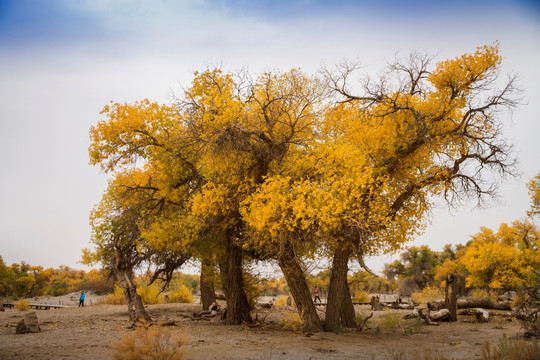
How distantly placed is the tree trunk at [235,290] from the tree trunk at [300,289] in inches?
107

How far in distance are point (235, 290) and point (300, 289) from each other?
9.97 ft

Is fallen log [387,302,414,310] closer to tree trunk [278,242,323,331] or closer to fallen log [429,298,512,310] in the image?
fallen log [429,298,512,310]

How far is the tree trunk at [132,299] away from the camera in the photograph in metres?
13.3

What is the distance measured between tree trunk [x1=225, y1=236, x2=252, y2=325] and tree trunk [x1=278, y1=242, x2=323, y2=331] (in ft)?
8.94

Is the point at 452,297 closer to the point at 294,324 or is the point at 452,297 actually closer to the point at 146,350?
the point at 294,324

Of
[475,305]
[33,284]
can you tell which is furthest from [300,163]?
[33,284]

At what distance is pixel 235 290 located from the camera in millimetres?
13711

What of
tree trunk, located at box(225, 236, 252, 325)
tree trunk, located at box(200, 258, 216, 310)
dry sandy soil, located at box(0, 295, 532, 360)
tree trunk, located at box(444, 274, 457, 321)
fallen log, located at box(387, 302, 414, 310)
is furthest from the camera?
fallen log, located at box(387, 302, 414, 310)

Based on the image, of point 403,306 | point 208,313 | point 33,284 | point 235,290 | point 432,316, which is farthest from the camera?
point 33,284

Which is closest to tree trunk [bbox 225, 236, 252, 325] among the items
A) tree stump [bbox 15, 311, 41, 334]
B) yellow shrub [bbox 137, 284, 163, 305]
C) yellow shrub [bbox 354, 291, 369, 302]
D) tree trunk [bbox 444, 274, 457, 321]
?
tree stump [bbox 15, 311, 41, 334]

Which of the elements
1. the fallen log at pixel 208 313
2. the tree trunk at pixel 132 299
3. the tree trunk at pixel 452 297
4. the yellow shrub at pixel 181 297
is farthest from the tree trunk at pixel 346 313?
the yellow shrub at pixel 181 297

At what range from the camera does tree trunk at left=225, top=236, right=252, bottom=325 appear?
1362cm

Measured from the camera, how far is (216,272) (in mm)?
16859

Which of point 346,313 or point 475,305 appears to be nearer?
point 346,313
